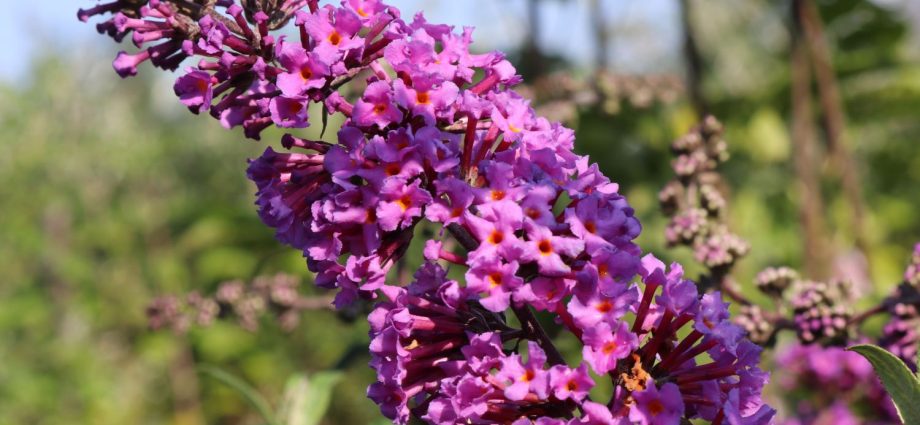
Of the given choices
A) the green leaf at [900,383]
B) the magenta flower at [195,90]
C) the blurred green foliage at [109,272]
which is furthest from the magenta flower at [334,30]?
the blurred green foliage at [109,272]

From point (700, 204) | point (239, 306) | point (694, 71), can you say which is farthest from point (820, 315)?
point (694, 71)

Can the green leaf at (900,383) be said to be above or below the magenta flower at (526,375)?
below

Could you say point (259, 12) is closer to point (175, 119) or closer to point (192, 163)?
point (192, 163)

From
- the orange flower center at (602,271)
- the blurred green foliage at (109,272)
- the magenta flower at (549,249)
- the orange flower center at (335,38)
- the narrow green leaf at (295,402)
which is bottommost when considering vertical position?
the blurred green foliage at (109,272)

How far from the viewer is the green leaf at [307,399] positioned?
181 centimetres

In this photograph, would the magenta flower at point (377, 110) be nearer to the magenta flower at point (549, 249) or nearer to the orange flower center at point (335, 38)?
the orange flower center at point (335, 38)

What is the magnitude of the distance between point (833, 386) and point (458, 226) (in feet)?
4.68

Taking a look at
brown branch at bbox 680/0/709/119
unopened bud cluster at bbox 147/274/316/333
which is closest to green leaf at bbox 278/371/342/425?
unopened bud cluster at bbox 147/274/316/333

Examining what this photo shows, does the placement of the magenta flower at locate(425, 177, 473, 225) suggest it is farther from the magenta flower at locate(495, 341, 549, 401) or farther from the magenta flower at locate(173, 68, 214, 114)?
the magenta flower at locate(173, 68, 214, 114)

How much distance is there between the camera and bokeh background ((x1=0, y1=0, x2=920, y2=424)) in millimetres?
3498

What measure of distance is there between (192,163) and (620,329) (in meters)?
9.53

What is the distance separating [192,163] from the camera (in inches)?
390

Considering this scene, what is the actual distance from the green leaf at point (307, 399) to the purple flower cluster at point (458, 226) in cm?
79

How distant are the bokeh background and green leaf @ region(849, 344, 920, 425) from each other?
4.24 feet
